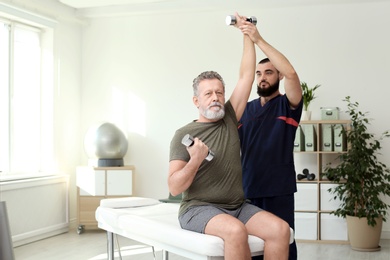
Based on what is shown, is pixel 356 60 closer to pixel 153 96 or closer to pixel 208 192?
pixel 153 96

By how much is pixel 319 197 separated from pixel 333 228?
31cm

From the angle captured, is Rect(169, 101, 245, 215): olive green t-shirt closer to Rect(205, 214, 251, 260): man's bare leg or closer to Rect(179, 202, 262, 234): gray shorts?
Rect(179, 202, 262, 234): gray shorts

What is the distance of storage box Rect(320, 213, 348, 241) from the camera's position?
5.52 metres

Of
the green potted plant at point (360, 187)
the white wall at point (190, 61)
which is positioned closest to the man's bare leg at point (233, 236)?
the green potted plant at point (360, 187)

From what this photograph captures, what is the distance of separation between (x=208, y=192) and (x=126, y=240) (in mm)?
3411

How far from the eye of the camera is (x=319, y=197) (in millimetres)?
5613

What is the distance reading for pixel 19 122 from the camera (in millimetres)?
5793

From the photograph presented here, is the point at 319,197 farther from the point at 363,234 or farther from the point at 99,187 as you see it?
the point at 99,187

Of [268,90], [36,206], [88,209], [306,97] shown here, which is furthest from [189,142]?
[88,209]

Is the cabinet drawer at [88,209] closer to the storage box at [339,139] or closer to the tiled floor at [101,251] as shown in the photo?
the tiled floor at [101,251]

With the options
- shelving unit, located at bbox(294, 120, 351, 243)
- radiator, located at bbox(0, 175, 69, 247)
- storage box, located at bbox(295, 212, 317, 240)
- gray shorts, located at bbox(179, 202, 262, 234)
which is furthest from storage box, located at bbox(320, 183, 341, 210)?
gray shorts, located at bbox(179, 202, 262, 234)

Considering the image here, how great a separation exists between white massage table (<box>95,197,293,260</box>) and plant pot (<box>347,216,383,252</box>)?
8.15 feet

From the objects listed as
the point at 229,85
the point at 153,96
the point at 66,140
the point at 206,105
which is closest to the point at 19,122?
the point at 66,140

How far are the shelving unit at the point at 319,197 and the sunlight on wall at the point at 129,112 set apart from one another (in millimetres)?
1732
